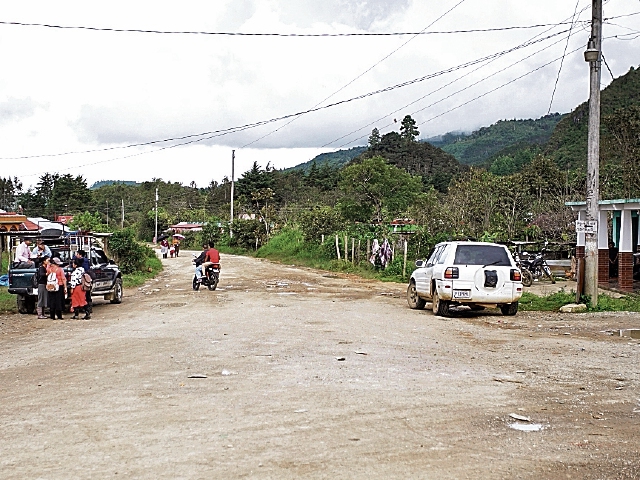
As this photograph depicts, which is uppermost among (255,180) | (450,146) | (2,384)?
(450,146)

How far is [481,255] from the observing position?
55.5 feet

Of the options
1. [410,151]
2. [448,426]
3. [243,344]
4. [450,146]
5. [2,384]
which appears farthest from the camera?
[450,146]

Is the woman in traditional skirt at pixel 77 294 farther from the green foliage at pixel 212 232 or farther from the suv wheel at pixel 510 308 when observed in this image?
the green foliage at pixel 212 232

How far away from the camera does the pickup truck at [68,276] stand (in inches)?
693

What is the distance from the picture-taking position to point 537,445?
19.9 feet

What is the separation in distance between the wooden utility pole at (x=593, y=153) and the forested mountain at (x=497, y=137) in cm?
10585

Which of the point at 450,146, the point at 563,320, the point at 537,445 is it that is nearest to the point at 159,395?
the point at 537,445

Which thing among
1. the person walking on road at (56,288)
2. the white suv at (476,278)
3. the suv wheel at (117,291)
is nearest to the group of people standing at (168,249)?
the suv wheel at (117,291)

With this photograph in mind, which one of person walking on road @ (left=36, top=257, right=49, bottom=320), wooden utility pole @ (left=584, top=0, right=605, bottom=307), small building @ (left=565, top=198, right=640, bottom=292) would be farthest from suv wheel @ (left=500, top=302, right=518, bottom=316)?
person walking on road @ (left=36, top=257, right=49, bottom=320)

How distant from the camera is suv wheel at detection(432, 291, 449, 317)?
1711 cm

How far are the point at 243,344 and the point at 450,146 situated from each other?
133257 millimetres

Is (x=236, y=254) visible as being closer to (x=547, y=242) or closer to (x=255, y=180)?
(x=255, y=180)

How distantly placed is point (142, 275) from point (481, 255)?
19426 mm

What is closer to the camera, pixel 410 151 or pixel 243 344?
pixel 243 344
